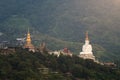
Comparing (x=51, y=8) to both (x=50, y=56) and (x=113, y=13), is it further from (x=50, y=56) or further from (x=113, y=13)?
(x=50, y=56)

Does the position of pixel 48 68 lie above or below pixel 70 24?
below

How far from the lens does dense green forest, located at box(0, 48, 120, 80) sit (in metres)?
59.6

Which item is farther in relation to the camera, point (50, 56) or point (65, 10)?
point (65, 10)

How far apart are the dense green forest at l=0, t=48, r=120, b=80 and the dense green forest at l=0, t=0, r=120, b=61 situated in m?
53.1

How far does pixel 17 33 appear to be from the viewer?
15012cm

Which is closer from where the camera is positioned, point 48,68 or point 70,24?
point 48,68

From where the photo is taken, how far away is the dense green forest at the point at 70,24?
464ft

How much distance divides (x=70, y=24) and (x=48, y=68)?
107770 millimetres

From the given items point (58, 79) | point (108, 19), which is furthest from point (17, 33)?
point (58, 79)

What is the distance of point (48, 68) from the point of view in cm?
6606

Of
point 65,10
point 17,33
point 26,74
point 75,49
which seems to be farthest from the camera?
point 65,10

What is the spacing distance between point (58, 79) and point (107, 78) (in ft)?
30.7

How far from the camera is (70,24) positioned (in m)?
173

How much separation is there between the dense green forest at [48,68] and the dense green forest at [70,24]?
53.1 metres
